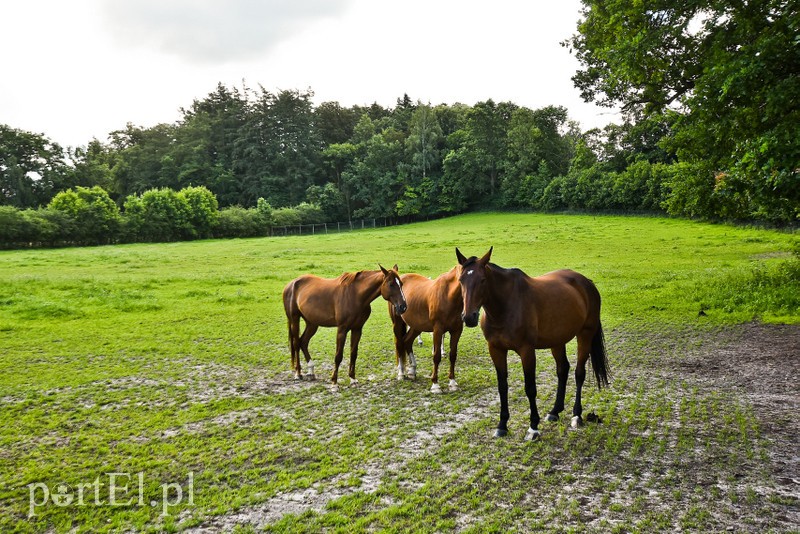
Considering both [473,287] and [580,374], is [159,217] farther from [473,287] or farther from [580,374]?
[580,374]

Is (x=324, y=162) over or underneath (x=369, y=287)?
over

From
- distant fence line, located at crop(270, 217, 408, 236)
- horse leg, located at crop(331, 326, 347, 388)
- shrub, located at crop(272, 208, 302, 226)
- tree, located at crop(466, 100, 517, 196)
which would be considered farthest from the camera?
tree, located at crop(466, 100, 517, 196)

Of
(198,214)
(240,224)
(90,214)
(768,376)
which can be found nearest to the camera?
(768,376)

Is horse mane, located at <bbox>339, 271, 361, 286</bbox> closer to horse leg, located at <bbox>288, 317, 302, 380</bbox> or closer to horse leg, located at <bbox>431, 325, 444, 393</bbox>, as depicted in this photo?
horse leg, located at <bbox>288, 317, 302, 380</bbox>

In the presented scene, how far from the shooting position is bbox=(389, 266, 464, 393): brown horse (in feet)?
25.3

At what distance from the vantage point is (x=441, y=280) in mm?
8062

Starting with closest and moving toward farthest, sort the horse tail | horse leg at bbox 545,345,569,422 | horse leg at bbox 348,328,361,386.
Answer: horse leg at bbox 545,345,569,422 → the horse tail → horse leg at bbox 348,328,361,386

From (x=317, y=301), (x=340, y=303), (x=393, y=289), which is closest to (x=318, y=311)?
(x=317, y=301)

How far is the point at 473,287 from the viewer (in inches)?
212

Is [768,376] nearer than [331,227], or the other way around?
[768,376]

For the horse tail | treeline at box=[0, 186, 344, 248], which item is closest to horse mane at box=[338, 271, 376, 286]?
the horse tail

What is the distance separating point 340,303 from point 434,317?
173 centimetres

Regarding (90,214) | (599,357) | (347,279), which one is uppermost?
(90,214)

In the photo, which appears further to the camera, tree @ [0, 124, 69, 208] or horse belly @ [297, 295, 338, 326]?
tree @ [0, 124, 69, 208]
